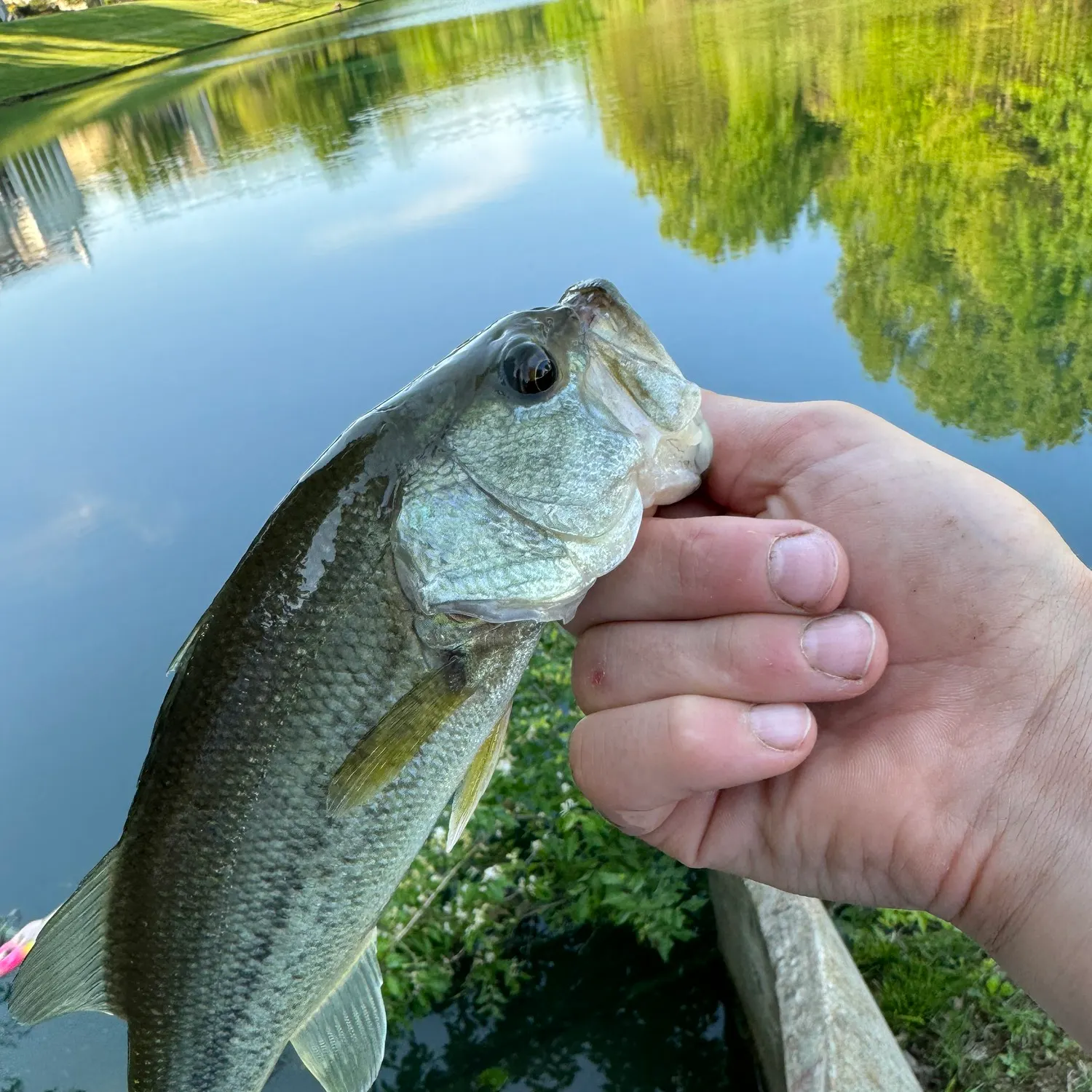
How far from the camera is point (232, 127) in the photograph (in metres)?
23.8

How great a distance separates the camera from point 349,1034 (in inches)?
75.0

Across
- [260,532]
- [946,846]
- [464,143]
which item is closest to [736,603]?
[946,846]

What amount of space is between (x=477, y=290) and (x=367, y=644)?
910 cm

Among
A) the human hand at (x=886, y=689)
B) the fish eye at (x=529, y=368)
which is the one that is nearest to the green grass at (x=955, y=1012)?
the human hand at (x=886, y=689)

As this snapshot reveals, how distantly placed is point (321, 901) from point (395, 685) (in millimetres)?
507

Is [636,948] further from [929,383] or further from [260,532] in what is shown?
[929,383]

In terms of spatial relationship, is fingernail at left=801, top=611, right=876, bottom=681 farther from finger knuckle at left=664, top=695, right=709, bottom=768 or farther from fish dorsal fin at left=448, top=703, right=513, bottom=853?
fish dorsal fin at left=448, top=703, right=513, bottom=853

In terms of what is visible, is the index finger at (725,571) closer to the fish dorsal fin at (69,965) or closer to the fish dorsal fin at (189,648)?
the fish dorsal fin at (189,648)

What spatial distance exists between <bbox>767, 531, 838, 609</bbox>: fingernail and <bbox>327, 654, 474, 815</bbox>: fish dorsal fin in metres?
0.68

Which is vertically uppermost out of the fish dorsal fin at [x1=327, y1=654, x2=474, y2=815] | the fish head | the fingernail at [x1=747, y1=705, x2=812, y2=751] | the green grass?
the fish head

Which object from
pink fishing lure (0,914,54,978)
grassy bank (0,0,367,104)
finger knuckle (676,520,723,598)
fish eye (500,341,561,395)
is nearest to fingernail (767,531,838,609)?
finger knuckle (676,520,723,598)

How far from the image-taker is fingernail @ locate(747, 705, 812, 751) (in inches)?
62.6

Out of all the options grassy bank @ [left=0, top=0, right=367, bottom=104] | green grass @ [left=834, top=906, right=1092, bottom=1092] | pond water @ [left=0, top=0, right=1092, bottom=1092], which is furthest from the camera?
grassy bank @ [left=0, top=0, right=367, bottom=104]

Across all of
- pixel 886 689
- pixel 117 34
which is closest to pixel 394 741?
pixel 886 689
